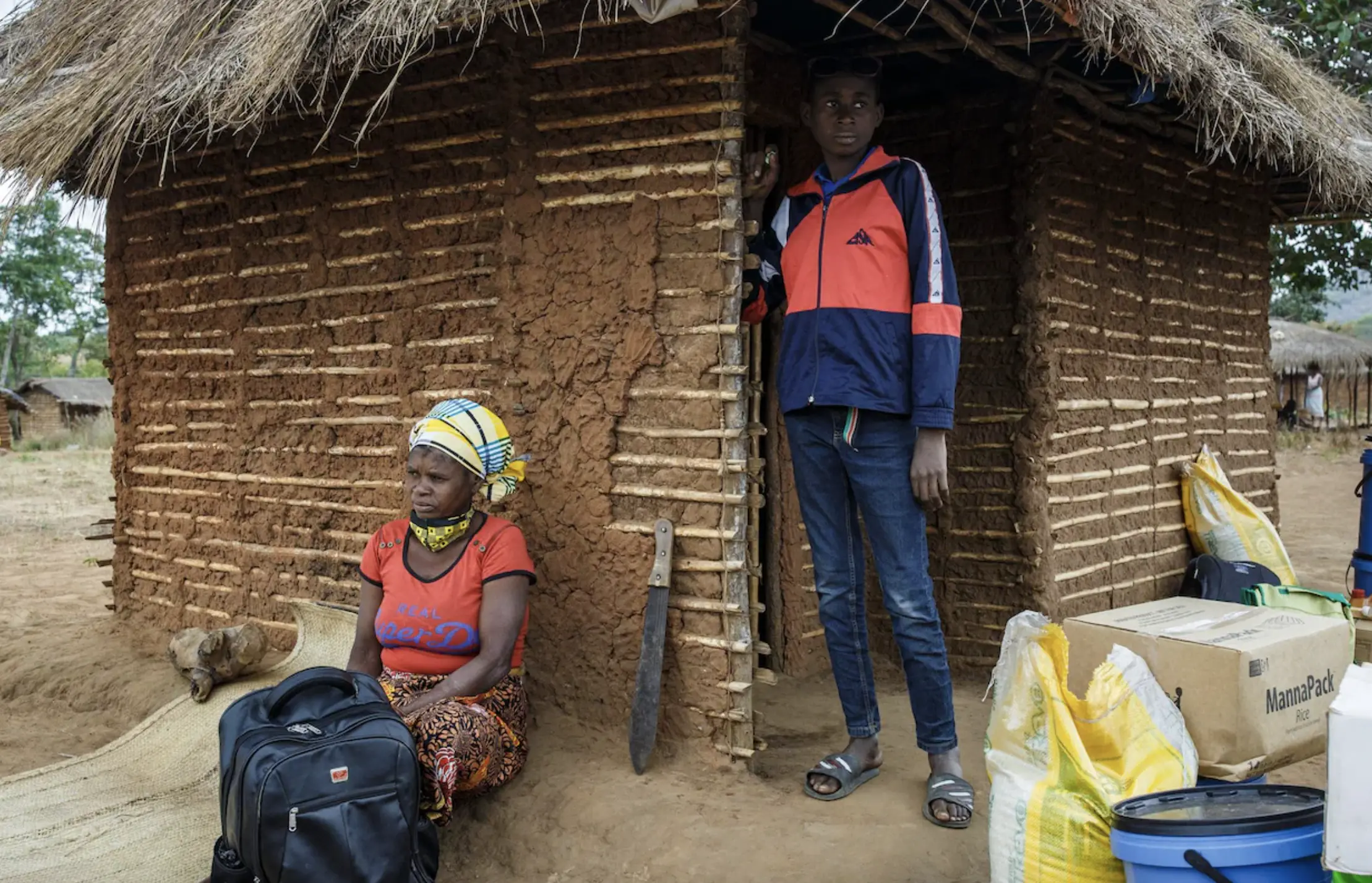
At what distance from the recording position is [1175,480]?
5211mm

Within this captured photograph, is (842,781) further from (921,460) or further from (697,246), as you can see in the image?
(697,246)

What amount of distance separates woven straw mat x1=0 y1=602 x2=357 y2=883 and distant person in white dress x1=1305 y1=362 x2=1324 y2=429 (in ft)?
69.7

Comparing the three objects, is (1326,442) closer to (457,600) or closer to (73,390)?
(457,600)

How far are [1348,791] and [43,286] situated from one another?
35062mm

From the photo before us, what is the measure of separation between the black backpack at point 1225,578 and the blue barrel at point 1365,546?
367 millimetres

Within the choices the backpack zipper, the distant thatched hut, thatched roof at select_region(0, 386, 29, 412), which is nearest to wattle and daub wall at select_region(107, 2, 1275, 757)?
the backpack zipper

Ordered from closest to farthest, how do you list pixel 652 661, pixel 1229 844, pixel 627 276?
pixel 1229 844 → pixel 652 661 → pixel 627 276

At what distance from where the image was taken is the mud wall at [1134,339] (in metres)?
4.45

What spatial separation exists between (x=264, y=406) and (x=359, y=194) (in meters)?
1.07

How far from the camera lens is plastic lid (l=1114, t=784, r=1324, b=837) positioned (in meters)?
1.95

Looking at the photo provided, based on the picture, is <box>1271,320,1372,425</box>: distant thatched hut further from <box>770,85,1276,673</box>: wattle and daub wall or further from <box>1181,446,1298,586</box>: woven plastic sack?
<box>770,85,1276,673</box>: wattle and daub wall

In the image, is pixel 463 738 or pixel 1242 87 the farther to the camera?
pixel 1242 87

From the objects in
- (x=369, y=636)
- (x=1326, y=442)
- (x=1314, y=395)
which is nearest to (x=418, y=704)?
(x=369, y=636)

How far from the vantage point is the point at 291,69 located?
132 inches
